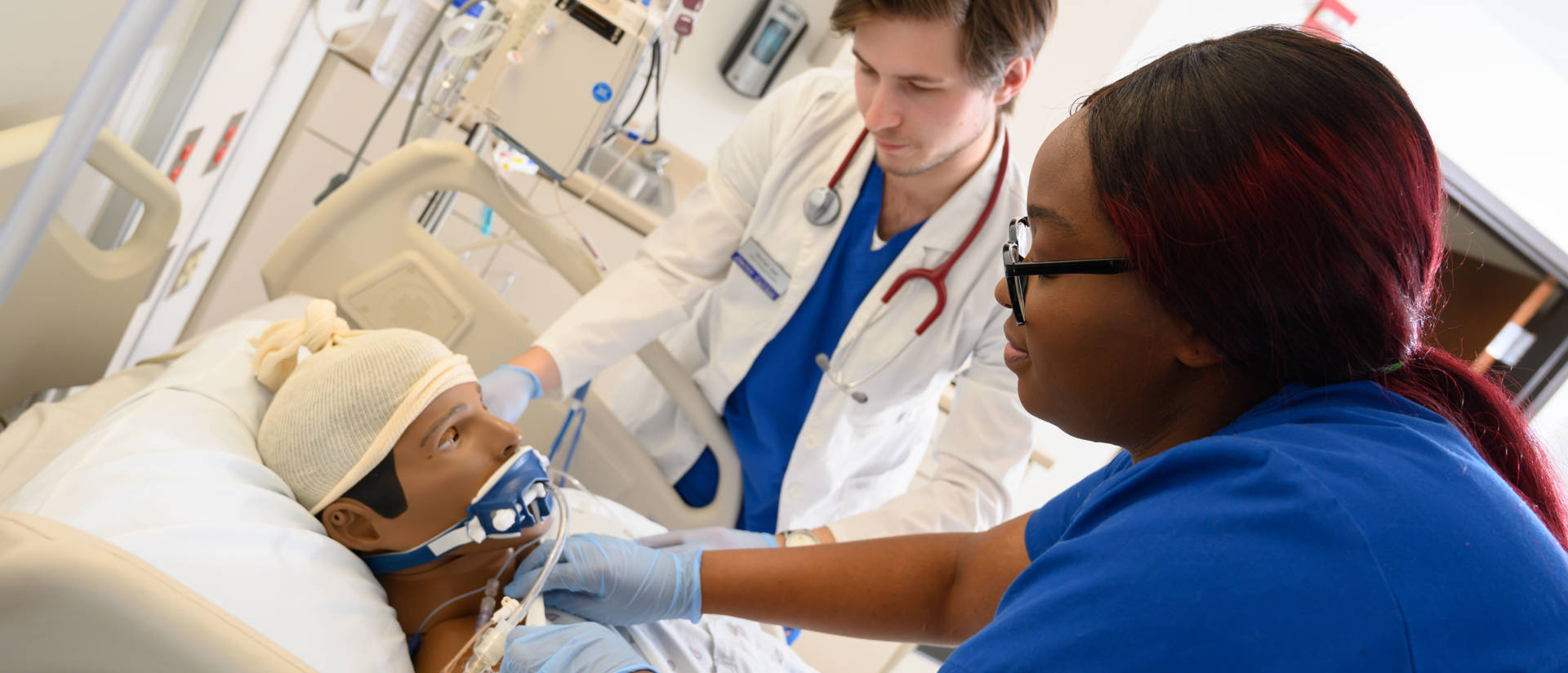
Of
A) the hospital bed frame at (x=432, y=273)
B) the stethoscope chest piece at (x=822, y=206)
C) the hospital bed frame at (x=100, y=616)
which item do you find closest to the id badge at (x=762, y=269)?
the stethoscope chest piece at (x=822, y=206)

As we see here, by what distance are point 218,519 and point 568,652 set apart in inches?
15.5

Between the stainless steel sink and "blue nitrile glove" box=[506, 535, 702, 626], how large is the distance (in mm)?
1823

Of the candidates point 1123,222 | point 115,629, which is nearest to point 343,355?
point 115,629

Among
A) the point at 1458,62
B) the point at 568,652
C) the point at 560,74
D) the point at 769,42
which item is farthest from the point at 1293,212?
the point at 1458,62

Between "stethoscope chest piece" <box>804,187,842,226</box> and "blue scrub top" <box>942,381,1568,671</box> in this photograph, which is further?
"stethoscope chest piece" <box>804,187,842,226</box>

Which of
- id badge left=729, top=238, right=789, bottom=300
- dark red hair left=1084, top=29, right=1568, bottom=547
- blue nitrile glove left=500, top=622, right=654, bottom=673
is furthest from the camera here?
id badge left=729, top=238, right=789, bottom=300

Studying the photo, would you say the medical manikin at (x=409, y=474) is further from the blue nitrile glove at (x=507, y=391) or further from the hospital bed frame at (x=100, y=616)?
the hospital bed frame at (x=100, y=616)

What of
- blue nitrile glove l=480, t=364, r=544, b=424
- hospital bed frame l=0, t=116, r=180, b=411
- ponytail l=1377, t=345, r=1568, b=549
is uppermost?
ponytail l=1377, t=345, r=1568, b=549

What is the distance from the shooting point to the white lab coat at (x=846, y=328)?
170 cm

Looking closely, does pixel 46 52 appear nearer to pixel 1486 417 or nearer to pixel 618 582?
pixel 618 582

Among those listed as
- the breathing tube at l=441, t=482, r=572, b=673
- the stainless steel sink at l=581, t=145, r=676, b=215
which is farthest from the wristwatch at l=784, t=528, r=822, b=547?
the stainless steel sink at l=581, t=145, r=676, b=215

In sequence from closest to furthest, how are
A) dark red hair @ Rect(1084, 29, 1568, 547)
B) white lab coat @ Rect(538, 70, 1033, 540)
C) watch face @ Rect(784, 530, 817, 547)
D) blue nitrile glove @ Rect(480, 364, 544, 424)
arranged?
dark red hair @ Rect(1084, 29, 1568, 547), blue nitrile glove @ Rect(480, 364, 544, 424), watch face @ Rect(784, 530, 817, 547), white lab coat @ Rect(538, 70, 1033, 540)

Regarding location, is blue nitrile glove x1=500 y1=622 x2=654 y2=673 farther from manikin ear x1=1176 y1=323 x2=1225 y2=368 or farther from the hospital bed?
manikin ear x1=1176 y1=323 x2=1225 y2=368

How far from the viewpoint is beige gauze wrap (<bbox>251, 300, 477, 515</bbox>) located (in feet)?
4.01
